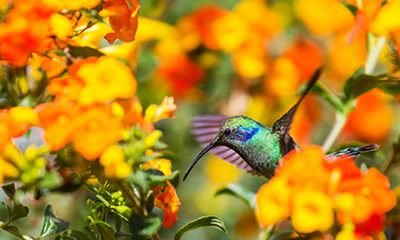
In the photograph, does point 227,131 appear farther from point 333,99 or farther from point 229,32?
point 229,32

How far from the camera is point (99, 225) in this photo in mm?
1042

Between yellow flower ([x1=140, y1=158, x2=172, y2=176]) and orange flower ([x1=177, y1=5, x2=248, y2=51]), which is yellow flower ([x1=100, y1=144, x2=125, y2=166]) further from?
orange flower ([x1=177, y1=5, x2=248, y2=51])

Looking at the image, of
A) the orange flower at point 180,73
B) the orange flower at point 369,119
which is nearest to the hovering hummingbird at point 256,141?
the orange flower at point 180,73

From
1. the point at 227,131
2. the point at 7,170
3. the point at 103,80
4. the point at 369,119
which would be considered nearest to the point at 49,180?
the point at 7,170

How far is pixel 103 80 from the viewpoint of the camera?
108cm

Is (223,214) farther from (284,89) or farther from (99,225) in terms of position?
(99,225)

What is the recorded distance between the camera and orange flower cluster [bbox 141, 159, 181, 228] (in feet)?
3.64

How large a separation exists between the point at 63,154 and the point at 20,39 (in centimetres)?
19

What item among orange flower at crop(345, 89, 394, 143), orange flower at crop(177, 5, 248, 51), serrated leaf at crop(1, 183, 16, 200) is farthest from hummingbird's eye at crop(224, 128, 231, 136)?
orange flower at crop(345, 89, 394, 143)

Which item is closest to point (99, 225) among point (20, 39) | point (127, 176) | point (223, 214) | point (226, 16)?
point (127, 176)

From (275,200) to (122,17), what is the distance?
0.39 meters

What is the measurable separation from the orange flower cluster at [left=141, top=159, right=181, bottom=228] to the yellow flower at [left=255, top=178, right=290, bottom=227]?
0.14 meters

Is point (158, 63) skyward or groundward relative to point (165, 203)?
groundward

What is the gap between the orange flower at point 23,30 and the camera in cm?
103
